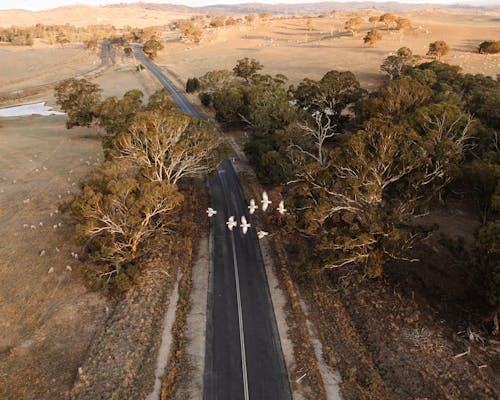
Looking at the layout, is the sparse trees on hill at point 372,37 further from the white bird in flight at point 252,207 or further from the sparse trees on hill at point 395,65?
the white bird in flight at point 252,207

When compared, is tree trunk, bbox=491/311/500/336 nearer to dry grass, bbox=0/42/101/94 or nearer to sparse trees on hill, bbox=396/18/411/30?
dry grass, bbox=0/42/101/94

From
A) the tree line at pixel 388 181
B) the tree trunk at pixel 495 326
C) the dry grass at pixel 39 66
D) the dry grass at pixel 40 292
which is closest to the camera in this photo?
the dry grass at pixel 40 292

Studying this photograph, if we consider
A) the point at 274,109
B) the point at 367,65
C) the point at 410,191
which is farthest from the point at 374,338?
the point at 367,65

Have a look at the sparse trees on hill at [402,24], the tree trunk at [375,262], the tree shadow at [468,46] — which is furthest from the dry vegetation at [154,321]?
the sparse trees on hill at [402,24]

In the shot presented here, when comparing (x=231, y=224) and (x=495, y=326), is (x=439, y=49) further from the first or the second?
(x=495, y=326)

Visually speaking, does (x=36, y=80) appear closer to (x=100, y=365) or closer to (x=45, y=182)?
(x=45, y=182)
